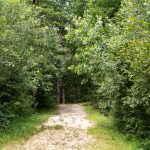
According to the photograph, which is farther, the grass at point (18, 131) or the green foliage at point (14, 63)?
the green foliage at point (14, 63)

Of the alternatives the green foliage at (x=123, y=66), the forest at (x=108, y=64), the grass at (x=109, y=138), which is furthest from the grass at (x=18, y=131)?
the green foliage at (x=123, y=66)

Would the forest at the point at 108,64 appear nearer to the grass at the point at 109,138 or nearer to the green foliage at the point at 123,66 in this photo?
the green foliage at the point at 123,66

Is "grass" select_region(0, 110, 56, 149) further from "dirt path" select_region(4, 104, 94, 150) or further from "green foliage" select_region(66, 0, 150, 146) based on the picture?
"green foliage" select_region(66, 0, 150, 146)

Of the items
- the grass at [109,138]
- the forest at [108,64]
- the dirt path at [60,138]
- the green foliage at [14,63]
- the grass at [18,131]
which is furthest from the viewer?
the green foliage at [14,63]

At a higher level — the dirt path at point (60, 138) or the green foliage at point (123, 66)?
the green foliage at point (123, 66)

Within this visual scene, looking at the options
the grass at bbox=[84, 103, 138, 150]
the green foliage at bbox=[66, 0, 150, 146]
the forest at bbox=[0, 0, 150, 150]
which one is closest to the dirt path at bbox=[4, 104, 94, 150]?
the grass at bbox=[84, 103, 138, 150]

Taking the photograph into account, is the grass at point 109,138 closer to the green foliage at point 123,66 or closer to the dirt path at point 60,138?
the dirt path at point 60,138

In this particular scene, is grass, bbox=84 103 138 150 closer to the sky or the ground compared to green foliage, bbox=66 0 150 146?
closer to the ground

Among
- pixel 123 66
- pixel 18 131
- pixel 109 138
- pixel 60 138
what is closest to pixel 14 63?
pixel 18 131

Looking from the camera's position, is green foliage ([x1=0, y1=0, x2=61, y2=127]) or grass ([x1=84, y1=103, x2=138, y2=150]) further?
green foliage ([x1=0, y1=0, x2=61, y2=127])

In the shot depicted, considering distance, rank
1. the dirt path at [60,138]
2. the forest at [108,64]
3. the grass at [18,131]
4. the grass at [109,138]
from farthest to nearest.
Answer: the grass at [18,131] < the grass at [109,138] < the dirt path at [60,138] < the forest at [108,64]

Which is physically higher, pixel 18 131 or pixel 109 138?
pixel 18 131

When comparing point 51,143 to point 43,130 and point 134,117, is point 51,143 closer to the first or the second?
point 43,130

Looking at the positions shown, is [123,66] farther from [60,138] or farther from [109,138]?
[60,138]
